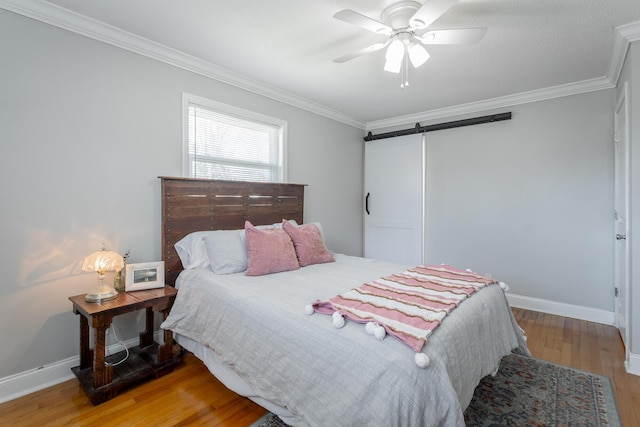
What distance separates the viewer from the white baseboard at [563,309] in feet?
10.2

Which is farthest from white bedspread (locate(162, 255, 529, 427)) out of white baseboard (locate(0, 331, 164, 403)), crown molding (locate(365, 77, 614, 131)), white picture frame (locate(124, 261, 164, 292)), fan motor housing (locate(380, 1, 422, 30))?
crown molding (locate(365, 77, 614, 131))

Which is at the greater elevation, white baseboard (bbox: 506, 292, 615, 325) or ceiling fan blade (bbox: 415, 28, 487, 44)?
ceiling fan blade (bbox: 415, 28, 487, 44)

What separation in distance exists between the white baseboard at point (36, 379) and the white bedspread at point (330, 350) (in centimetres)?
72

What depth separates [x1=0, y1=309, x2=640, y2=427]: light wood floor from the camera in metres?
1.74

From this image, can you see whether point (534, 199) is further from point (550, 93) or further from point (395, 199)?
point (395, 199)

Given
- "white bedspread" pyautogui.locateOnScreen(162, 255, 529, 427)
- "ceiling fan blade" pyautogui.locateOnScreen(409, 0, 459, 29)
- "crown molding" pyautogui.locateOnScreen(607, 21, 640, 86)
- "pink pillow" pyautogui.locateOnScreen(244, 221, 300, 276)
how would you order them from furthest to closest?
"pink pillow" pyautogui.locateOnScreen(244, 221, 300, 276), "crown molding" pyautogui.locateOnScreen(607, 21, 640, 86), "ceiling fan blade" pyautogui.locateOnScreen(409, 0, 459, 29), "white bedspread" pyautogui.locateOnScreen(162, 255, 529, 427)

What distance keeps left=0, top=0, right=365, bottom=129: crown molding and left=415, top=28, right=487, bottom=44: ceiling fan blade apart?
6.02 ft

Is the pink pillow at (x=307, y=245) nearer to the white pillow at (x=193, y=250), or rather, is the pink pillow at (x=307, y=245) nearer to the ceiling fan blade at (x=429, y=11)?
the white pillow at (x=193, y=250)

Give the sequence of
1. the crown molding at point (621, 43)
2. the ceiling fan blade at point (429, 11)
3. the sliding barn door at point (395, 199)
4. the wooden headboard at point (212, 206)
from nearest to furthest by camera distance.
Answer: the ceiling fan blade at point (429, 11) → the crown molding at point (621, 43) → the wooden headboard at point (212, 206) → the sliding barn door at point (395, 199)

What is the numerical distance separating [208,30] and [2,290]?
2196mm

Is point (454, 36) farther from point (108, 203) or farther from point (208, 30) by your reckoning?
point (108, 203)

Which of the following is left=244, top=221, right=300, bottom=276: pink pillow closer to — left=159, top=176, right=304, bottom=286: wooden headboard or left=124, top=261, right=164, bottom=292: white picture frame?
left=159, top=176, right=304, bottom=286: wooden headboard

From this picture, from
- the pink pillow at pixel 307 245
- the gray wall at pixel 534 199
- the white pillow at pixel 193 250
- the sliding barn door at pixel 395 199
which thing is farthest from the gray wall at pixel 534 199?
the white pillow at pixel 193 250

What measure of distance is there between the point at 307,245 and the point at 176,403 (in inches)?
58.1
